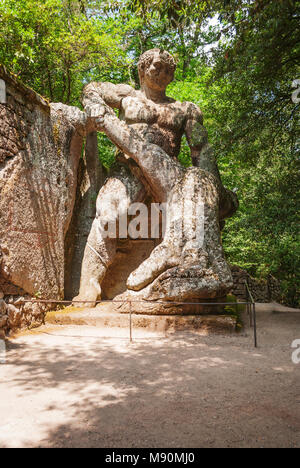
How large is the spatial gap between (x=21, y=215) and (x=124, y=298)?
2.06m

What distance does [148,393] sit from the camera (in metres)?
2.81

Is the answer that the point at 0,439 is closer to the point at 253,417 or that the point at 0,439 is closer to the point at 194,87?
the point at 253,417

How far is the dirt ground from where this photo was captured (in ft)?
7.01

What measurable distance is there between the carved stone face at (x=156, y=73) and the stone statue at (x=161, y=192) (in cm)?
2

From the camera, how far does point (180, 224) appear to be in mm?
5734

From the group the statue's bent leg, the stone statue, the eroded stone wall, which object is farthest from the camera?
the statue's bent leg

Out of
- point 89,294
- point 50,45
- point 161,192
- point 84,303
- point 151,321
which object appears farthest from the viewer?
point 50,45

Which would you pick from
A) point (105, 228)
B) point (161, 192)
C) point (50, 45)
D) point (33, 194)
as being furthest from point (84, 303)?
point (50, 45)

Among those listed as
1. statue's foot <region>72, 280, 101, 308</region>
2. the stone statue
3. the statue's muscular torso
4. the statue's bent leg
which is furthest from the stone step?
the statue's muscular torso

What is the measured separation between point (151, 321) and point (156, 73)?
468 cm

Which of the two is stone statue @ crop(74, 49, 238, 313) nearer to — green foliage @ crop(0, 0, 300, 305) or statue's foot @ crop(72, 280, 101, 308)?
statue's foot @ crop(72, 280, 101, 308)

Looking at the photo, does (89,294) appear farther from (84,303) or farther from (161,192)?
(161,192)

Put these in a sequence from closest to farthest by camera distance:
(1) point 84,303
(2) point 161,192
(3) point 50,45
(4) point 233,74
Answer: (4) point 233,74 → (1) point 84,303 → (2) point 161,192 → (3) point 50,45

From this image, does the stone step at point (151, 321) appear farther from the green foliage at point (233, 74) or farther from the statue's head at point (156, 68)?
the statue's head at point (156, 68)
